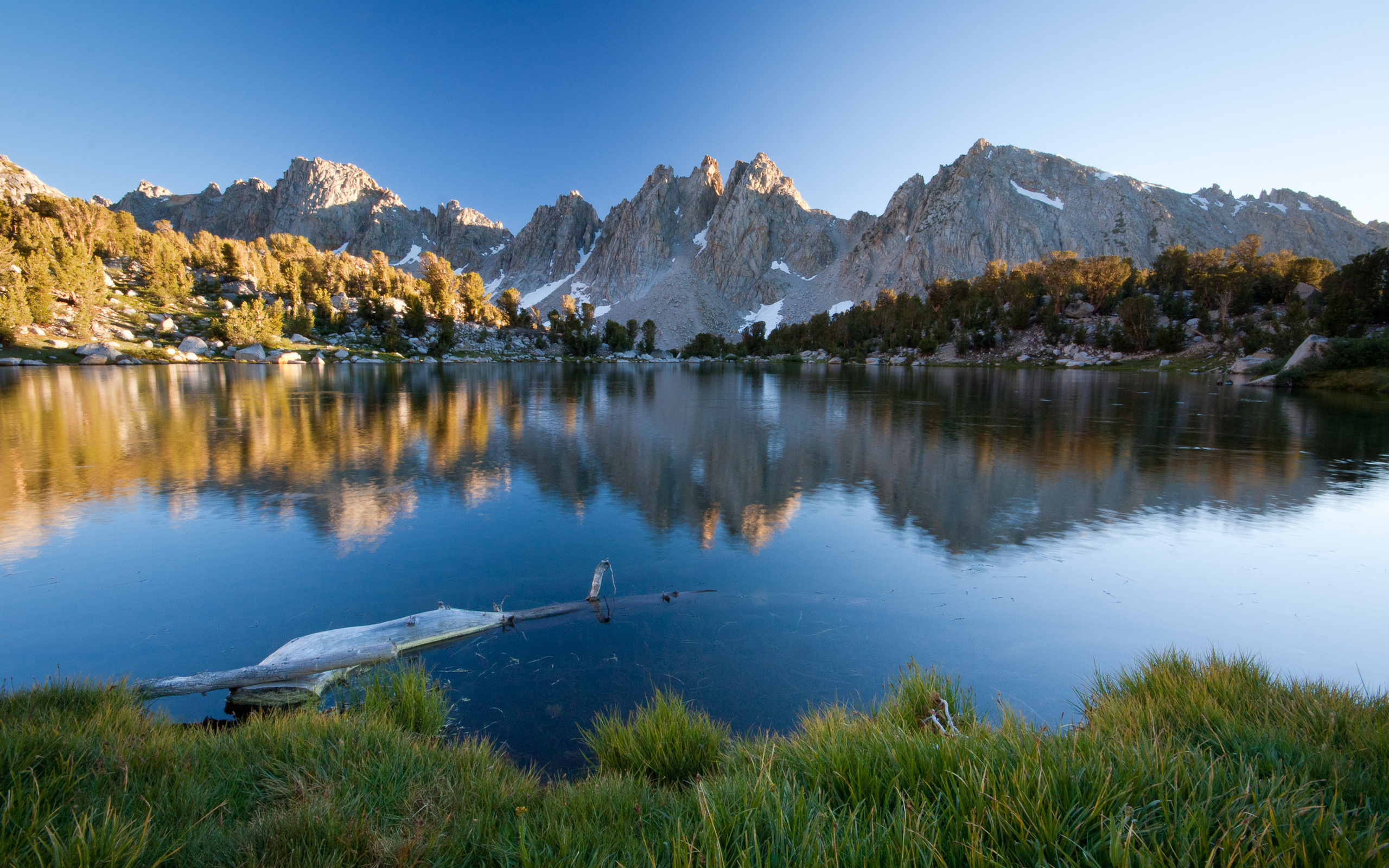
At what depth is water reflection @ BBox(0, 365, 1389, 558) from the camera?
1085 centimetres

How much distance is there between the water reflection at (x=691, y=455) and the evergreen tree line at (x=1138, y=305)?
3375 cm

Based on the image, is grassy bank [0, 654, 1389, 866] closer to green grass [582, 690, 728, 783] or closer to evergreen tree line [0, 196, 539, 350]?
green grass [582, 690, 728, 783]

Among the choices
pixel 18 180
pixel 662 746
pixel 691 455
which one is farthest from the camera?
pixel 18 180

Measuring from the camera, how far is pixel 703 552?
895 cm

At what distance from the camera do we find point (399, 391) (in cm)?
3647

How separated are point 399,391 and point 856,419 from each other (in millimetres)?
29342

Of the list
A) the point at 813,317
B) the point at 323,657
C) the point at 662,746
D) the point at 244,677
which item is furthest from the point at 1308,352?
the point at 813,317

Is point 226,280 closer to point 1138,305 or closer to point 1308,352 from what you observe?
point 1308,352

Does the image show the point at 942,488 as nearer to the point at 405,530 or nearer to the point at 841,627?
the point at 841,627

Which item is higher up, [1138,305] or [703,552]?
[1138,305]

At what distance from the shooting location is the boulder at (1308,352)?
3850 centimetres

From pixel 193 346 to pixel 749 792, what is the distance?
97.6 metres

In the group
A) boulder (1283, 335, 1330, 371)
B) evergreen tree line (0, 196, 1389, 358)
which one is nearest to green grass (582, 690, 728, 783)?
boulder (1283, 335, 1330, 371)

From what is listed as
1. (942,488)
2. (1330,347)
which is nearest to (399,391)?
(942,488)
